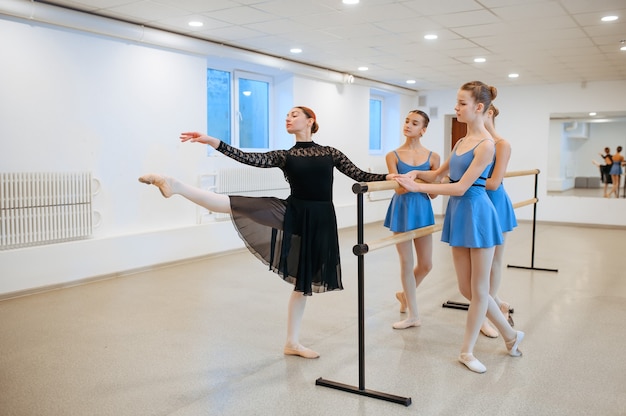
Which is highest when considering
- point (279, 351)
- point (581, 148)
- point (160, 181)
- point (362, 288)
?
point (581, 148)

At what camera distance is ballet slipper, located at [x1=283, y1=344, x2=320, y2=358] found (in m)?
3.51

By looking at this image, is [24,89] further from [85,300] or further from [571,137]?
[571,137]

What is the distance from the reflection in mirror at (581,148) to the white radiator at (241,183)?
580 centimetres

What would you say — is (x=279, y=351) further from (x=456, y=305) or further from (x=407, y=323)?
(x=456, y=305)

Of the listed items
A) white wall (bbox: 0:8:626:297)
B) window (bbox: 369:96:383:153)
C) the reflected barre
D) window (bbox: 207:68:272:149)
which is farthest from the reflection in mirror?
the reflected barre

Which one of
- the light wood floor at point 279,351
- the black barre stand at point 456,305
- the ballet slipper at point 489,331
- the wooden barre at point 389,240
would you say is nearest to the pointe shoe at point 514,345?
the light wood floor at point 279,351

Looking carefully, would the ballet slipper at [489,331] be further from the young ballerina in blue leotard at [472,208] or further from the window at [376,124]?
the window at [376,124]

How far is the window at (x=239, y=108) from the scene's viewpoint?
7.74 m

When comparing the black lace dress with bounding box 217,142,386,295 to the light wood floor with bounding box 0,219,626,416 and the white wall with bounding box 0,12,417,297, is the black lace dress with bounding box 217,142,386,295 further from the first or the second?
the white wall with bounding box 0,12,417,297

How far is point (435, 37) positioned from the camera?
21.3 feet

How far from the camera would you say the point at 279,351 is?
11.9 feet

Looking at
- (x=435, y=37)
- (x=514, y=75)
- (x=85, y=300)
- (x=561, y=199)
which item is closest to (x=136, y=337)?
(x=85, y=300)

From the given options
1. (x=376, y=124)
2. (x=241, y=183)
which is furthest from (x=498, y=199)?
(x=376, y=124)

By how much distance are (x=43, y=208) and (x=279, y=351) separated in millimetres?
2833
